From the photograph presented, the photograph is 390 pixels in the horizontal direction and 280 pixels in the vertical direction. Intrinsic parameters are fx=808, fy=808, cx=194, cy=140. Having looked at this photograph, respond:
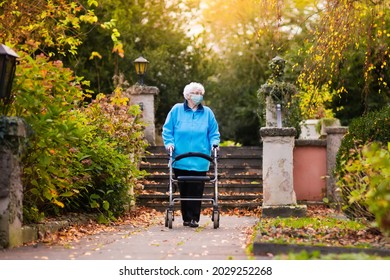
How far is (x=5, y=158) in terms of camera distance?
7742 millimetres

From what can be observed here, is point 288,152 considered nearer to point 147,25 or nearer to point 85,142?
point 85,142

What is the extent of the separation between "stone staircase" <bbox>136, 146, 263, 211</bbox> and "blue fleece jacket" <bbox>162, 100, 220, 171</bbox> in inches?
133

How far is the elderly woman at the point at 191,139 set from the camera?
1080 centimetres

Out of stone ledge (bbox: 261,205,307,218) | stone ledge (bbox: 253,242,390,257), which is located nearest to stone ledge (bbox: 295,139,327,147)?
stone ledge (bbox: 261,205,307,218)

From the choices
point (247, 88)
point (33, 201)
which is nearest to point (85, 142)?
point (33, 201)

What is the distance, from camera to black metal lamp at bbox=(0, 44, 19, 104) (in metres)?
7.95

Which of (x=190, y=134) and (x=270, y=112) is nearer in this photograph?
(x=190, y=134)

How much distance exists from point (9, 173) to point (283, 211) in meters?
5.93

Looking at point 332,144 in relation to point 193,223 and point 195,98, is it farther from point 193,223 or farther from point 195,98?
point 193,223

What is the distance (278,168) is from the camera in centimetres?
1282

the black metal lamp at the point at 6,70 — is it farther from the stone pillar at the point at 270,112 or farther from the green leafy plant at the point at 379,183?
the stone pillar at the point at 270,112

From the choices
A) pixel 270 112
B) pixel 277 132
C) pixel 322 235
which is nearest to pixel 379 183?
pixel 322 235
